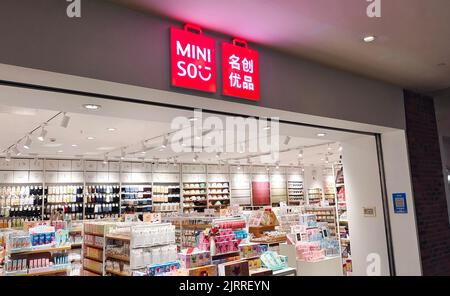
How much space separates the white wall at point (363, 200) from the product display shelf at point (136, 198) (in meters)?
9.33

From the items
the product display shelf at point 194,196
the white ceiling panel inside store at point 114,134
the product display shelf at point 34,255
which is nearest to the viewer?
the white ceiling panel inside store at point 114,134

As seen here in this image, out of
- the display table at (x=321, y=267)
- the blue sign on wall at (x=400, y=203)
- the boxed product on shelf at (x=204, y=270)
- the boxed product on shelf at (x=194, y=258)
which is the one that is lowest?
the display table at (x=321, y=267)

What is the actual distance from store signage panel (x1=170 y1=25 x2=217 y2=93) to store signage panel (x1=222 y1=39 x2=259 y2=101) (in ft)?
0.39

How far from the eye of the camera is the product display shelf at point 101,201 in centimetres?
1230

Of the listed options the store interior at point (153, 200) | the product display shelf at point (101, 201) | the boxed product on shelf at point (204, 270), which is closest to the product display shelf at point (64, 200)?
the store interior at point (153, 200)

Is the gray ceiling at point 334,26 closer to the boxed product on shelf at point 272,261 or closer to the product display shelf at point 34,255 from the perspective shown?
the boxed product on shelf at point 272,261

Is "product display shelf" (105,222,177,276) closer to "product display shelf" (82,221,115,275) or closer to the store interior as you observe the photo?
the store interior

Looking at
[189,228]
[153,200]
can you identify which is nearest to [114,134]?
[189,228]

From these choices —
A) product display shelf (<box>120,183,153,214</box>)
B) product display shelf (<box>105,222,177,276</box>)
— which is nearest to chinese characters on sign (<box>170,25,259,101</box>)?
product display shelf (<box>105,222,177,276</box>)

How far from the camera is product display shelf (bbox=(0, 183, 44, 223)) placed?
36.2 feet

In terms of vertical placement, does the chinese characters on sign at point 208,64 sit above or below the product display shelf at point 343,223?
above

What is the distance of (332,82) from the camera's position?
4004 mm

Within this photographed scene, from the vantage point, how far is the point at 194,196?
48.2ft
